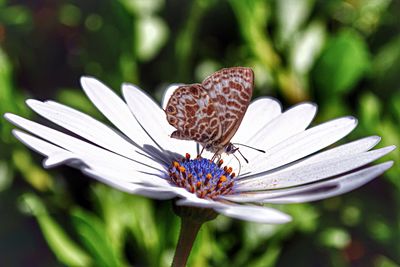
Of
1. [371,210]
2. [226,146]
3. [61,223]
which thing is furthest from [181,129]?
[371,210]

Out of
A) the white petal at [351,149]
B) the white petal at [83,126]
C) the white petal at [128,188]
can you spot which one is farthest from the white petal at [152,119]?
the white petal at [128,188]

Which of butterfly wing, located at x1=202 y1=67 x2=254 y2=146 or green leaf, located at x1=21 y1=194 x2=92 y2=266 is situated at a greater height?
butterfly wing, located at x1=202 y1=67 x2=254 y2=146

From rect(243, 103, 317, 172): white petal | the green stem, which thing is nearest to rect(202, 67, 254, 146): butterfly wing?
rect(243, 103, 317, 172): white petal

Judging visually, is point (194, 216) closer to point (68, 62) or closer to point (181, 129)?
point (181, 129)

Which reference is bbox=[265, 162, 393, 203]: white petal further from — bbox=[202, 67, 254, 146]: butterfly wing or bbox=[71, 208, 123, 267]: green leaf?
bbox=[71, 208, 123, 267]: green leaf

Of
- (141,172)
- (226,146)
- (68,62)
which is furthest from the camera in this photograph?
(68,62)

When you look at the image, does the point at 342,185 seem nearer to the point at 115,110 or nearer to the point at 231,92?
the point at 231,92
